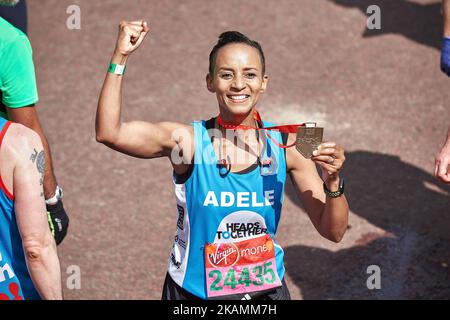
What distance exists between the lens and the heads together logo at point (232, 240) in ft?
12.1

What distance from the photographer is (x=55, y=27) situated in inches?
422

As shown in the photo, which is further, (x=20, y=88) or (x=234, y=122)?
(x=20, y=88)

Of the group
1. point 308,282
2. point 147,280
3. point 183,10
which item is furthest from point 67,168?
point 183,10

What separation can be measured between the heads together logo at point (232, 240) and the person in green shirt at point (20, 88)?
49.4 inches

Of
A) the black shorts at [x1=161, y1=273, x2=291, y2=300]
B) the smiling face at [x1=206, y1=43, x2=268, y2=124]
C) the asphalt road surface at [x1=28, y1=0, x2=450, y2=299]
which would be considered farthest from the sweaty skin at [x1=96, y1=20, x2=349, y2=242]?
the asphalt road surface at [x1=28, y1=0, x2=450, y2=299]

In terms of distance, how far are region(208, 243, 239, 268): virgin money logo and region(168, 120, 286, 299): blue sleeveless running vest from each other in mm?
33

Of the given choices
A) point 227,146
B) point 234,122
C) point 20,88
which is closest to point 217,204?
point 227,146

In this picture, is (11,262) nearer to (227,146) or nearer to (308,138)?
(227,146)

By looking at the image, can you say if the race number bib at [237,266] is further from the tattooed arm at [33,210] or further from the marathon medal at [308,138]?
the tattooed arm at [33,210]

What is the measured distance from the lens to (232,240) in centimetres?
369

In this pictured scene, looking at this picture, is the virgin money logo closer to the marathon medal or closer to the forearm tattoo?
the marathon medal

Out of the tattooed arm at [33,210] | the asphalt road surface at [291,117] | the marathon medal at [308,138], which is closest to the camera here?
the tattooed arm at [33,210]

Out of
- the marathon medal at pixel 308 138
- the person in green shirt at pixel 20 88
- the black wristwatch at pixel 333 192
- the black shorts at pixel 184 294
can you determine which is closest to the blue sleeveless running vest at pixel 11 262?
the black shorts at pixel 184 294

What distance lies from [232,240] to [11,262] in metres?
1.06
